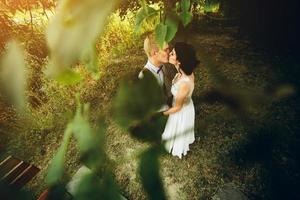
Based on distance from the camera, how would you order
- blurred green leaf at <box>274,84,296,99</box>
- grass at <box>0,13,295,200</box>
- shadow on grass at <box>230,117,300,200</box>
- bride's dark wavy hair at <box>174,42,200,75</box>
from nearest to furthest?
blurred green leaf at <box>274,84,296,99</box> < bride's dark wavy hair at <box>174,42,200,75</box> < shadow on grass at <box>230,117,300,200</box> < grass at <box>0,13,295,200</box>

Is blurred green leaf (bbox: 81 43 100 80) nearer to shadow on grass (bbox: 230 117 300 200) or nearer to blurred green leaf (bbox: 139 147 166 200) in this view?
blurred green leaf (bbox: 139 147 166 200)

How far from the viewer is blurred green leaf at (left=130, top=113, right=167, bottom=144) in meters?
0.45

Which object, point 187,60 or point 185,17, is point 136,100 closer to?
point 185,17

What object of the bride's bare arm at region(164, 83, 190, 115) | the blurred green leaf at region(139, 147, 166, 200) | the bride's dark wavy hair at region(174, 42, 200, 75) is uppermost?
the blurred green leaf at region(139, 147, 166, 200)

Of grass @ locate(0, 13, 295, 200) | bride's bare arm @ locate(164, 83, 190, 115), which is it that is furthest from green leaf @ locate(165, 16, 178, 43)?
bride's bare arm @ locate(164, 83, 190, 115)

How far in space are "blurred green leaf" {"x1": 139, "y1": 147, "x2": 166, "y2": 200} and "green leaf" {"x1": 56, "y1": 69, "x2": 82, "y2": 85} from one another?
0.13 metres

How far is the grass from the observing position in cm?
313

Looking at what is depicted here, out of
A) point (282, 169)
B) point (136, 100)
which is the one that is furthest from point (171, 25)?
point (282, 169)

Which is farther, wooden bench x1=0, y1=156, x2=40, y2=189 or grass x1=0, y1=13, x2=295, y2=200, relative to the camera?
grass x1=0, y1=13, x2=295, y2=200

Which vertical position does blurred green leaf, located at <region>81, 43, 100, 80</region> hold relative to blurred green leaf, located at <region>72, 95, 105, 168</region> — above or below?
above

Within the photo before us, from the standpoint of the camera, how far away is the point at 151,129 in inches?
18.2

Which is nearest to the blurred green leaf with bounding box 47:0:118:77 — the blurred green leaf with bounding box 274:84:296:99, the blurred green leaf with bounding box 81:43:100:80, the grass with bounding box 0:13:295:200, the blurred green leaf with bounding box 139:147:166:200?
the blurred green leaf with bounding box 81:43:100:80

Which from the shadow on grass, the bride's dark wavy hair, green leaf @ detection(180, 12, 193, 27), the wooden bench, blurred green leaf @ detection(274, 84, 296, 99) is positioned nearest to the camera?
the wooden bench

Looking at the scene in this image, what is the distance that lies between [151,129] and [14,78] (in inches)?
7.5
